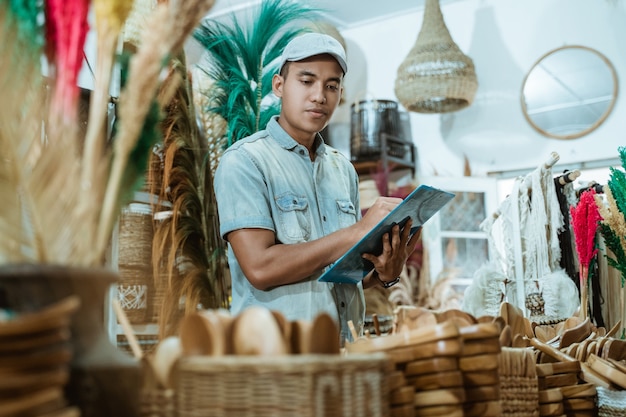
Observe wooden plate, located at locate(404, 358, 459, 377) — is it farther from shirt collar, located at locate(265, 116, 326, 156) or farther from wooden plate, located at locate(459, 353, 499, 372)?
shirt collar, located at locate(265, 116, 326, 156)

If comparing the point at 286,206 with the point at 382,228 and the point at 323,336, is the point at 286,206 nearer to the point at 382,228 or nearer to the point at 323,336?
the point at 382,228

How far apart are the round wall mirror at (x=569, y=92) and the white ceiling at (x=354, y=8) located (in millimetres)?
1070

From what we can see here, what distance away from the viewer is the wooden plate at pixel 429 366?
900 mm

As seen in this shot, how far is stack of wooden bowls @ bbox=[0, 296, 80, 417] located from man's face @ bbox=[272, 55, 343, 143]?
4.57ft

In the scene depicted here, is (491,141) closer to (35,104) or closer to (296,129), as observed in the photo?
(296,129)

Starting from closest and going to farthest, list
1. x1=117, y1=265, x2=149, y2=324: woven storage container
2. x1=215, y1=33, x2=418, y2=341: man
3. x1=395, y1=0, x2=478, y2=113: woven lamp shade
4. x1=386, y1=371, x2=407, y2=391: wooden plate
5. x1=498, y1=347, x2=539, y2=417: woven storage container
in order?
x1=386, y1=371, x2=407, y2=391: wooden plate < x1=498, y1=347, x2=539, y2=417: woven storage container < x1=215, y1=33, x2=418, y2=341: man < x1=117, y1=265, x2=149, y2=324: woven storage container < x1=395, y1=0, x2=478, y2=113: woven lamp shade

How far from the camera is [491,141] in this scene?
5562mm

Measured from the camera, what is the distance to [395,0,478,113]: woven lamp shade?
17.0 feet

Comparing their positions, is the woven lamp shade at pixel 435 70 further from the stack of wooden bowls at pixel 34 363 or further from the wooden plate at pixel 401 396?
the stack of wooden bowls at pixel 34 363

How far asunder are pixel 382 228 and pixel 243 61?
2244mm

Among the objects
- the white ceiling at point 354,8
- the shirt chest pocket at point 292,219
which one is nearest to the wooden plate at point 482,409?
the shirt chest pocket at point 292,219

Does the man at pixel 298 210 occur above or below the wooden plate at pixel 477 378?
above

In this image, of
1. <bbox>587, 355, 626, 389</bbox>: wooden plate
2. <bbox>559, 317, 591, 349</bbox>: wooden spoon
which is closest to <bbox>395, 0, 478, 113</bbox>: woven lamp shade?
<bbox>559, 317, 591, 349</bbox>: wooden spoon

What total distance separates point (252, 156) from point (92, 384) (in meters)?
1.27
